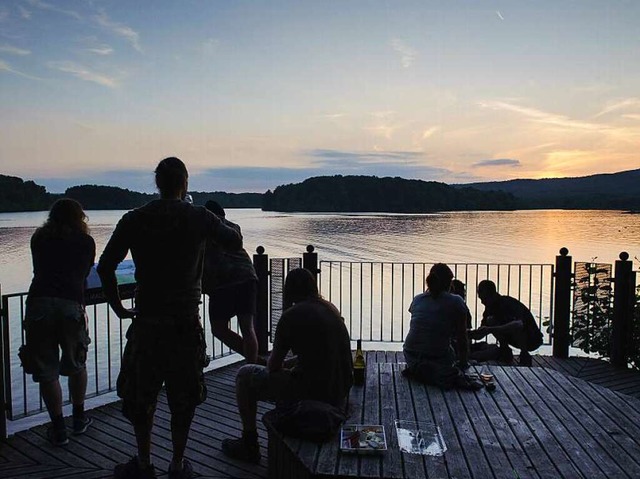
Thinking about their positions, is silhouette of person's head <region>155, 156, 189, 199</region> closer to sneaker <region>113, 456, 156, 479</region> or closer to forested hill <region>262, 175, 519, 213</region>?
sneaker <region>113, 456, 156, 479</region>

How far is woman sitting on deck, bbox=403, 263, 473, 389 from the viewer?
3.74 m

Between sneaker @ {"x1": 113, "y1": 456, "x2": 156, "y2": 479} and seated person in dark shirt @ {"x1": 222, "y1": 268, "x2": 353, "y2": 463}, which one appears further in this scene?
sneaker @ {"x1": 113, "y1": 456, "x2": 156, "y2": 479}

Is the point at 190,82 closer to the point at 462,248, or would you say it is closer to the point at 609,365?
the point at 609,365

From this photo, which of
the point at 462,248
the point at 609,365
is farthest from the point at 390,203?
A: the point at 609,365

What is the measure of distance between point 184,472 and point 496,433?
1815mm

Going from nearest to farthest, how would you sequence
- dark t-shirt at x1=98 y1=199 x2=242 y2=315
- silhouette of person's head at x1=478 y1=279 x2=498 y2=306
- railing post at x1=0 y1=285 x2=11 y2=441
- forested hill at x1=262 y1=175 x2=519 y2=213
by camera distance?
dark t-shirt at x1=98 y1=199 x2=242 y2=315 → railing post at x1=0 y1=285 x2=11 y2=441 → silhouette of person's head at x1=478 y1=279 x2=498 y2=306 → forested hill at x1=262 y1=175 x2=519 y2=213

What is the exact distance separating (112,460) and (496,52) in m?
13.4

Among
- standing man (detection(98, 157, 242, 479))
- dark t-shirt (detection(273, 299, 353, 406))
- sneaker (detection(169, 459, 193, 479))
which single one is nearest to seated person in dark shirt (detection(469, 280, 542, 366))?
dark t-shirt (detection(273, 299, 353, 406))

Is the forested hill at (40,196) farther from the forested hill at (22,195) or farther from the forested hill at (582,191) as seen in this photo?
the forested hill at (582,191)

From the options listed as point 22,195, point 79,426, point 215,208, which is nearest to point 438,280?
point 215,208

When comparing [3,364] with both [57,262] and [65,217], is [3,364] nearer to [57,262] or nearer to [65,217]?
[57,262]

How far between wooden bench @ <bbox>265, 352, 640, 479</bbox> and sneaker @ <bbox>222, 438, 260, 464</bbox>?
20.2 inches

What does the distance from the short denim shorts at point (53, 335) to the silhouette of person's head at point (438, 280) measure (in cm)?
251

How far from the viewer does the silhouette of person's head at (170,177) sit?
2.78 meters
